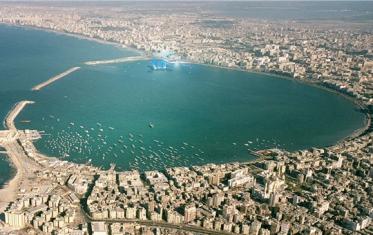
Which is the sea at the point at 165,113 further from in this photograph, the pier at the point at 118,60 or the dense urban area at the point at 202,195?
the dense urban area at the point at 202,195

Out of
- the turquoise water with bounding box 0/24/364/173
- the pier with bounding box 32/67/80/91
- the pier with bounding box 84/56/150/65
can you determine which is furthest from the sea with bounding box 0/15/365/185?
the pier with bounding box 84/56/150/65

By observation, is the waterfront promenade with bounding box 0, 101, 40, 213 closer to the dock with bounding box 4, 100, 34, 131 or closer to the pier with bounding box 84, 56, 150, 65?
the dock with bounding box 4, 100, 34, 131

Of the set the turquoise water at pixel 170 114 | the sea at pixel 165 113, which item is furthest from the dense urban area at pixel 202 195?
the turquoise water at pixel 170 114

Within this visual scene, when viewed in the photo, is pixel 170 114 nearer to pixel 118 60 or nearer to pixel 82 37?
pixel 118 60

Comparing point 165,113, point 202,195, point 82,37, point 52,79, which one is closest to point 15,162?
point 202,195

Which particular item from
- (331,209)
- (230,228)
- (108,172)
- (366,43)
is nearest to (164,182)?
(108,172)

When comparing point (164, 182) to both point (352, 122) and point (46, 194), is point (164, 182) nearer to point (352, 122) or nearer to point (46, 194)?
point (46, 194)
